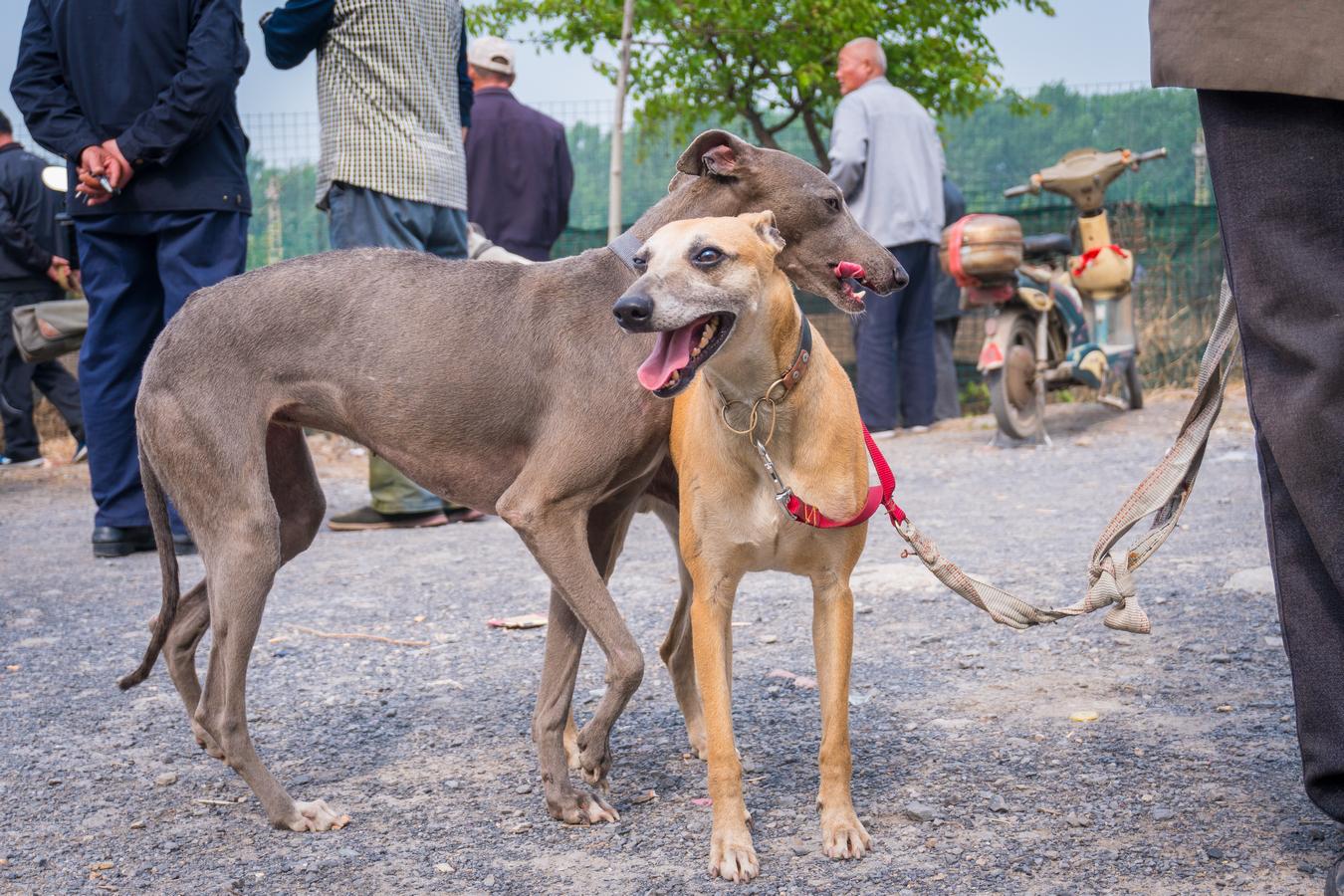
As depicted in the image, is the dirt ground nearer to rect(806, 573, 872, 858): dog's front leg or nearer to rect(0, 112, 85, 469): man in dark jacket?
rect(806, 573, 872, 858): dog's front leg

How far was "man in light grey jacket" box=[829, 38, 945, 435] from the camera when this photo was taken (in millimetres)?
9359

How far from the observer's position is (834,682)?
286cm

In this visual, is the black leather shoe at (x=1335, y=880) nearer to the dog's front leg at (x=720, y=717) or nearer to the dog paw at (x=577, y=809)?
the dog's front leg at (x=720, y=717)

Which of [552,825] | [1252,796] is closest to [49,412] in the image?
[552,825]

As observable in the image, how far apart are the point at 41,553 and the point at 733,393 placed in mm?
5012

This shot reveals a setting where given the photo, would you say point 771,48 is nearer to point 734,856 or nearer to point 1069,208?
point 1069,208

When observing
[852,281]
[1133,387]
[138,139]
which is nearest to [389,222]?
[138,139]

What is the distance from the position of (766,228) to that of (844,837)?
1.29 meters

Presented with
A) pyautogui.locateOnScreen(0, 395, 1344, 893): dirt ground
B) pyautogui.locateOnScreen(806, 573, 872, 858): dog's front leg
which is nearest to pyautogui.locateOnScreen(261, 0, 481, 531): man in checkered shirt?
pyautogui.locateOnScreen(0, 395, 1344, 893): dirt ground

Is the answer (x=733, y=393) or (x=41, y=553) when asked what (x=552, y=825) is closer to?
(x=733, y=393)

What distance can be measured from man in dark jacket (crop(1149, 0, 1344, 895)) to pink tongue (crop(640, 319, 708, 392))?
3.31 feet

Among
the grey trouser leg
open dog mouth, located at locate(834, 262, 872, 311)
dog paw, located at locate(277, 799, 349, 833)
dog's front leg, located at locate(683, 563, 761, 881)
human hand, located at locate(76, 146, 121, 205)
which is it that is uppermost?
open dog mouth, located at locate(834, 262, 872, 311)

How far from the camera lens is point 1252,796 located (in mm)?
2865

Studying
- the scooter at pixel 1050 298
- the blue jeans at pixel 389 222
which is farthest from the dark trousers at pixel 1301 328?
the scooter at pixel 1050 298
